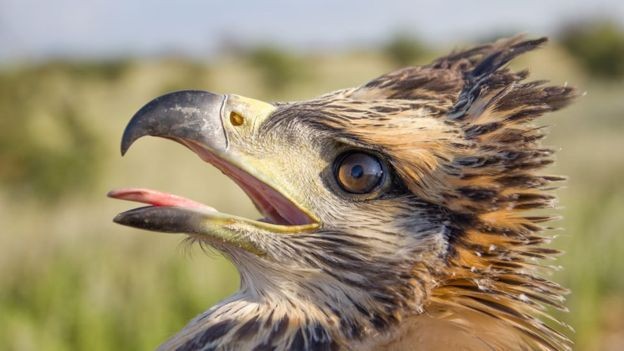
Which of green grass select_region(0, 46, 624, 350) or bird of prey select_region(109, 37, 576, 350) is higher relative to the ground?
bird of prey select_region(109, 37, 576, 350)

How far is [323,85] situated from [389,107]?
36.6 metres

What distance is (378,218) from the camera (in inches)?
109

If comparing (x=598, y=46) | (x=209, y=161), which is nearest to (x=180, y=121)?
(x=209, y=161)

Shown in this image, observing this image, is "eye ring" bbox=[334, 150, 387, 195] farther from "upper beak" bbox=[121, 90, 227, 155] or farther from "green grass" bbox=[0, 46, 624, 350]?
"green grass" bbox=[0, 46, 624, 350]

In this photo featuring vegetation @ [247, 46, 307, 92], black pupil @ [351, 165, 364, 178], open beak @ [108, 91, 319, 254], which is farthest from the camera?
vegetation @ [247, 46, 307, 92]

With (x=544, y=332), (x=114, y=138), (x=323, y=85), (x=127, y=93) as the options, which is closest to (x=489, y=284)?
(x=544, y=332)

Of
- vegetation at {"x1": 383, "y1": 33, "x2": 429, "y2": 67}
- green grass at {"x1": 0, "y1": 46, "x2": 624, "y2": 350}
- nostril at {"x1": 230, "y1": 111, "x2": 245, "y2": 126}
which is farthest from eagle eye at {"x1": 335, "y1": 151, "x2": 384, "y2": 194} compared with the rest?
vegetation at {"x1": 383, "y1": 33, "x2": 429, "y2": 67}

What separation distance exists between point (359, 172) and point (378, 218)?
19cm

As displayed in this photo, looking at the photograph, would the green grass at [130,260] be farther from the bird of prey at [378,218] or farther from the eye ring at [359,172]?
the eye ring at [359,172]

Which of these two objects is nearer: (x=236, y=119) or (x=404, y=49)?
(x=236, y=119)

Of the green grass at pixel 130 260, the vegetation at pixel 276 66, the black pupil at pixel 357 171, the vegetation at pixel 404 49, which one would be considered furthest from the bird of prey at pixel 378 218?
the vegetation at pixel 404 49

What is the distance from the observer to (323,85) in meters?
39.1

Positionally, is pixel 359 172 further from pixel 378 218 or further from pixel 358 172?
pixel 378 218

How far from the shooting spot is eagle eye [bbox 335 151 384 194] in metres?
2.71
